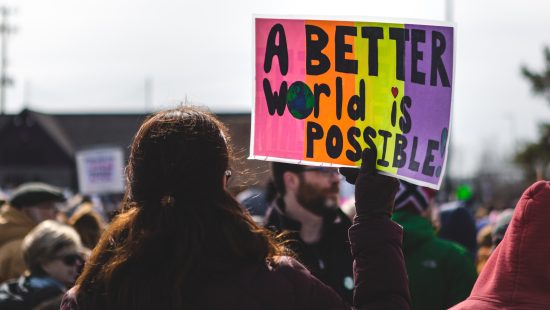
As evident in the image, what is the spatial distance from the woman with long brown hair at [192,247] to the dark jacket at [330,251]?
5.59ft

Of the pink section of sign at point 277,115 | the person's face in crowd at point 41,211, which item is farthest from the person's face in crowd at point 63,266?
the pink section of sign at point 277,115

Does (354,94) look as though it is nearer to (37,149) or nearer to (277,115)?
(277,115)

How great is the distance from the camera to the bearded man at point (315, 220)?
13.1 feet

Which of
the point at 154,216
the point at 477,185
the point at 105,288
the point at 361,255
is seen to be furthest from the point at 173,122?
the point at 477,185

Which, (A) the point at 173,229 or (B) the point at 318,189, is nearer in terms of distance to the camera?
(A) the point at 173,229

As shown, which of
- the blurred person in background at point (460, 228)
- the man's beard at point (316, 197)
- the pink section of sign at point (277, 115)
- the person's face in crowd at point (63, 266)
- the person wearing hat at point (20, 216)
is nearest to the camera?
the pink section of sign at point (277, 115)

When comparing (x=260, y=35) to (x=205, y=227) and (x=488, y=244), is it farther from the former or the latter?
(x=488, y=244)

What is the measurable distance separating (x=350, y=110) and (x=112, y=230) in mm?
834

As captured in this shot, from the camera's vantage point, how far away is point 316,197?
14.2 feet

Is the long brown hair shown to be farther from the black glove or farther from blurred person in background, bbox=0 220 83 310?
blurred person in background, bbox=0 220 83 310

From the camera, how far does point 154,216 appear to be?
6.86 ft

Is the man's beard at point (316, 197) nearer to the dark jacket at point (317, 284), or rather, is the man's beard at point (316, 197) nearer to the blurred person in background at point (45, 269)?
the blurred person in background at point (45, 269)

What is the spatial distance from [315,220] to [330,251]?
248 millimetres

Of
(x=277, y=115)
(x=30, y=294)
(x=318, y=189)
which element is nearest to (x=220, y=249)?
(x=277, y=115)
